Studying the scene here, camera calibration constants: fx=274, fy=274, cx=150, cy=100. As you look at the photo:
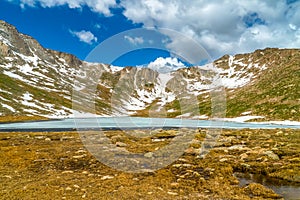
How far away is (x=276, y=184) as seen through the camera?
22141 mm

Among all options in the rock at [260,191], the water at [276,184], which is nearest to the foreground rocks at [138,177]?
the rock at [260,191]

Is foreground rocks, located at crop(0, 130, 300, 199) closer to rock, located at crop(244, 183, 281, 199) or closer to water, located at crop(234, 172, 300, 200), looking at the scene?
rock, located at crop(244, 183, 281, 199)

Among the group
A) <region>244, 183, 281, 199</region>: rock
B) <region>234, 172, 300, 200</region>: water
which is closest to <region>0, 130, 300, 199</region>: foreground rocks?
<region>244, 183, 281, 199</region>: rock

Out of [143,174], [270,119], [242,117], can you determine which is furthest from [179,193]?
[242,117]

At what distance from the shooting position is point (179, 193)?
19.0m

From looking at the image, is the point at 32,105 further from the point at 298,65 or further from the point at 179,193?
the point at 298,65

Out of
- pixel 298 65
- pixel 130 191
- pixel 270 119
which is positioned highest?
pixel 298 65

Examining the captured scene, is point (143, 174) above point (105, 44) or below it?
below

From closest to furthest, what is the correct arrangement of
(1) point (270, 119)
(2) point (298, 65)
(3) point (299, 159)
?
(3) point (299, 159), (1) point (270, 119), (2) point (298, 65)

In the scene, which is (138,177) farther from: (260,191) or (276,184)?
(276,184)

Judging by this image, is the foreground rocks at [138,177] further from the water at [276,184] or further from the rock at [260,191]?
the water at [276,184]

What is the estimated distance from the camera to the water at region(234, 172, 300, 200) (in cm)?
1923

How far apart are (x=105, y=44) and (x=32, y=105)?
492ft

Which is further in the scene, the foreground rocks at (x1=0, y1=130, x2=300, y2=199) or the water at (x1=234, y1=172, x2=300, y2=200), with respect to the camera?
the water at (x1=234, y1=172, x2=300, y2=200)
